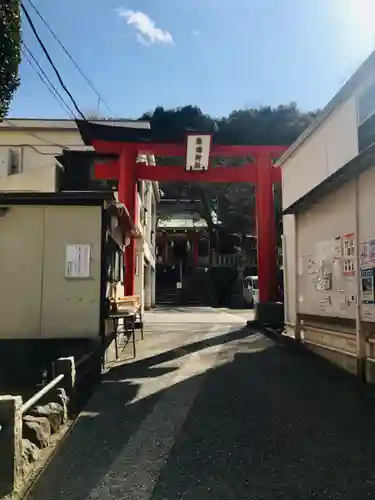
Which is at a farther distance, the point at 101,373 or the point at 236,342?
the point at 236,342

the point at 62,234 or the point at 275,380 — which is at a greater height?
the point at 62,234

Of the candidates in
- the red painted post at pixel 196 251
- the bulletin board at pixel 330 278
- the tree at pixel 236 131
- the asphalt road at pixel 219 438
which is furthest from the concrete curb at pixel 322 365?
the red painted post at pixel 196 251

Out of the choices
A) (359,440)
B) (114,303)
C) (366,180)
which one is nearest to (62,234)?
(114,303)

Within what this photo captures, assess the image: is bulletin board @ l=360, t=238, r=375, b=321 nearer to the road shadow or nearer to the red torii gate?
the road shadow

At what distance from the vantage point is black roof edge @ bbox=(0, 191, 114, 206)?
364 inches

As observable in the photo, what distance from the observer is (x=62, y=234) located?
9328mm

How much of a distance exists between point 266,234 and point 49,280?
26.0 feet

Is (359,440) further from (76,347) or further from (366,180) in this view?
(76,347)

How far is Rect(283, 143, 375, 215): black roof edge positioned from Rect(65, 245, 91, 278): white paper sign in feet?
13.7

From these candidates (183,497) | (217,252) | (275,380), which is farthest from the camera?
(217,252)

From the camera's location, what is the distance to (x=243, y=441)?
489cm

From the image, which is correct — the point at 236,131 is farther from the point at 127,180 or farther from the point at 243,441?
the point at 243,441

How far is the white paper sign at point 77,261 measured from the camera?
9234mm

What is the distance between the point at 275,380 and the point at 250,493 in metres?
4.13
